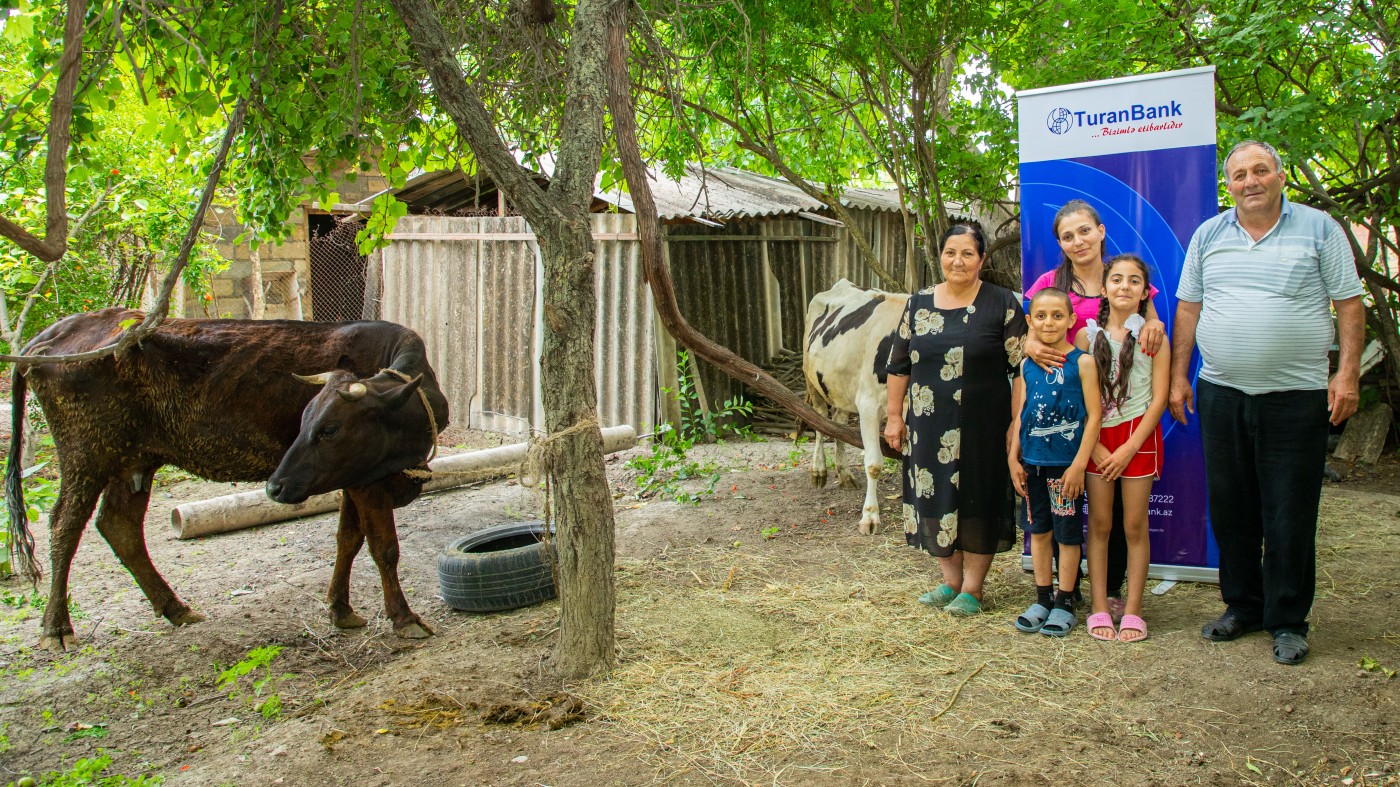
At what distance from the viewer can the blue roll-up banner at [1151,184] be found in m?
4.69

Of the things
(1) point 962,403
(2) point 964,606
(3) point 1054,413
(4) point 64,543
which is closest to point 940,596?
(2) point 964,606

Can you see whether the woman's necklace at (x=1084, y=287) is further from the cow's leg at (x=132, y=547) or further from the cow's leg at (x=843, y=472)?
the cow's leg at (x=132, y=547)

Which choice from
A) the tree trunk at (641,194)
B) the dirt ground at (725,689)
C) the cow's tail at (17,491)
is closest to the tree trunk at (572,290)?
the tree trunk at (641,194)

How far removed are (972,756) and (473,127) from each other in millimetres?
2927

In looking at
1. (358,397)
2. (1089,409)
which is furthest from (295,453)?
(1089,409)

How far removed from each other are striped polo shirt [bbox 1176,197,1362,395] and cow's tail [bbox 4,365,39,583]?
19.3 feet

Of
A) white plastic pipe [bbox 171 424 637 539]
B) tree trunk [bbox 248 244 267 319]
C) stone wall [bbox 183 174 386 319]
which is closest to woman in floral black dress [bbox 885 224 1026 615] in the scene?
white plastic pipe [bbox 171 424 637 539]

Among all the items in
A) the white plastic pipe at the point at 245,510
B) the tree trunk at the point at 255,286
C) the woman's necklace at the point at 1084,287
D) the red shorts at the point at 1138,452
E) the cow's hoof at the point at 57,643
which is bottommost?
the cow's hoof at the point at 57,643

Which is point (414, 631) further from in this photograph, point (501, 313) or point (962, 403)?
point (501, 313)

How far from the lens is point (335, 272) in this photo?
13.4 m

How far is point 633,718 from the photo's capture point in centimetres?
367

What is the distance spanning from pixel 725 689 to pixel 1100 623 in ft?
5.74

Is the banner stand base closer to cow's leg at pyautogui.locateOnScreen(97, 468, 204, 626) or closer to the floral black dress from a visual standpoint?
the floral black dress

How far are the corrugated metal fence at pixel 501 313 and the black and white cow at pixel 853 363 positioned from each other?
2240 millimetres
